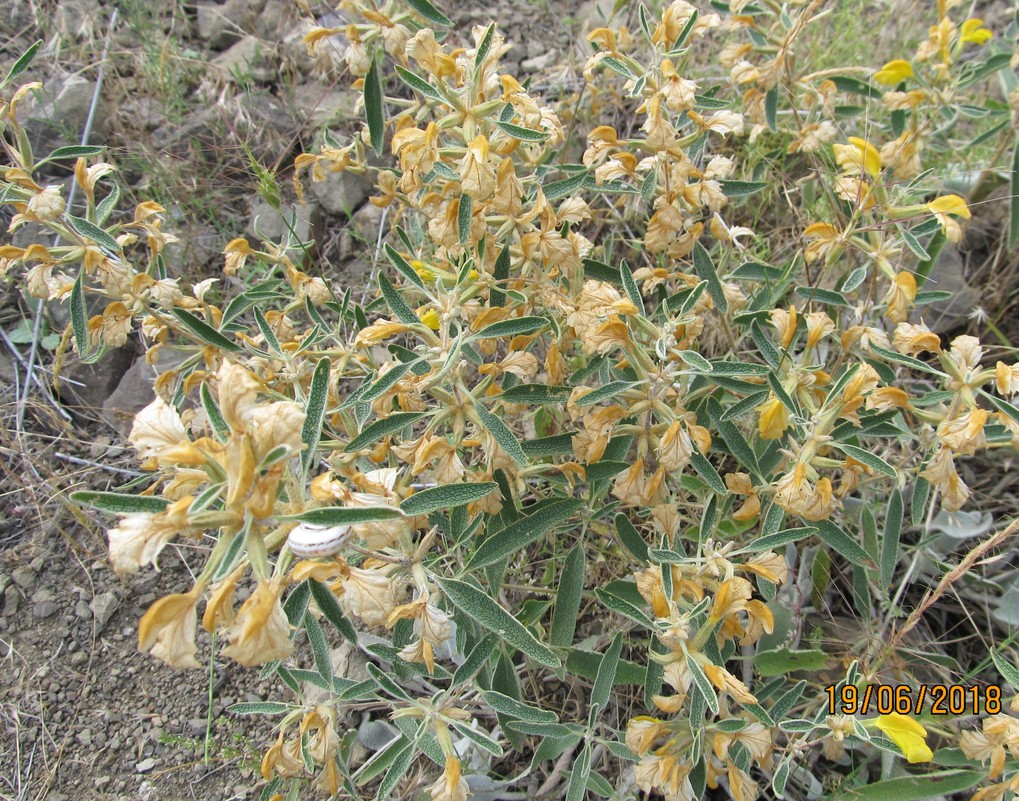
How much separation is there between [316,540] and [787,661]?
4.74 ft

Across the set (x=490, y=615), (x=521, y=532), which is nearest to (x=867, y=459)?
(x=521, y=532)

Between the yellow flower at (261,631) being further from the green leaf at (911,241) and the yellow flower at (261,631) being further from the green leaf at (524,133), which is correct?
the green leaf at (911,241)

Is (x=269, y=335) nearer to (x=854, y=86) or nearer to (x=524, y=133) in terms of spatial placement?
(x=524, y=133)

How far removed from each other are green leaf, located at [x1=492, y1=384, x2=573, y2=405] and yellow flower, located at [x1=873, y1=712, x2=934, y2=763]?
99 centimetres

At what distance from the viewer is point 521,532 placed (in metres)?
1.78

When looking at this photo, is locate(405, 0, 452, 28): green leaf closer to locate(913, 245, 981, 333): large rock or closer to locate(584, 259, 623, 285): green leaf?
locate(584, 259, 623, 285): green leaf

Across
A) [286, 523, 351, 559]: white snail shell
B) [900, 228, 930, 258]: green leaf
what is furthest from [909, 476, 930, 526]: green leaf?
[286, 523, 351, 559]: white snail shell

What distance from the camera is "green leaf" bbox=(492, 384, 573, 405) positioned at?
5.85 feet

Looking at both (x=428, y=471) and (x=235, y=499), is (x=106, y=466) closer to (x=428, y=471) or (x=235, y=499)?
(x=428, y=471)

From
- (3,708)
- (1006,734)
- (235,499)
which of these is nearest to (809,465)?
(1006,734)

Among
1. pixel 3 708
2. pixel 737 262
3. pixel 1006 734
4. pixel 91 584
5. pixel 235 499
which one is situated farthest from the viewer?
pixel 737 262

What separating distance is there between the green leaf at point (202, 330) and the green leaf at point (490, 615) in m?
0.80

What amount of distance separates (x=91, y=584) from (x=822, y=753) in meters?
2.33

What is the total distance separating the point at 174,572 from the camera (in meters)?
2.54
